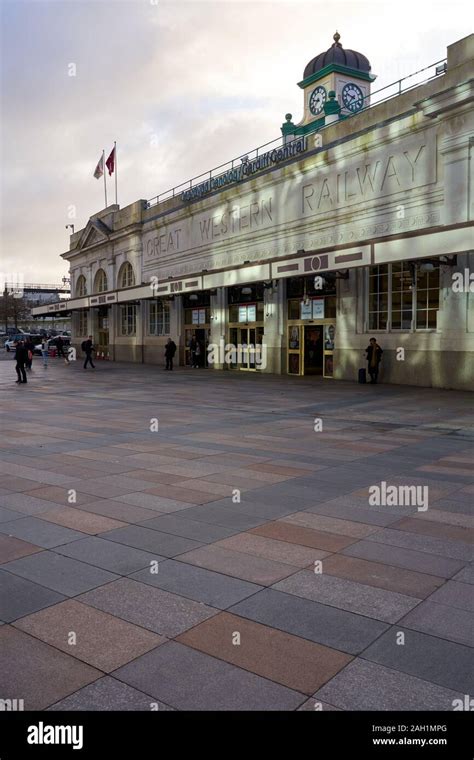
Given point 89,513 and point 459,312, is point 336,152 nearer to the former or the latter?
point 459,312

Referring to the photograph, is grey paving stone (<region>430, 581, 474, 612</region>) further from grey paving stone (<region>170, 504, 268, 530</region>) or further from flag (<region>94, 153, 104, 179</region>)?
flag (<region>94, 153, 104, 179</region>)

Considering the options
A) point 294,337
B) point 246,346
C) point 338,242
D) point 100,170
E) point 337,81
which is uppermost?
point 337,81

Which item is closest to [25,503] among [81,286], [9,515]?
[9,515]

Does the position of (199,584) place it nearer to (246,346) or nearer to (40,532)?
(40,532)

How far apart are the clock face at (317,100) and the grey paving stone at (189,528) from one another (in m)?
35.1

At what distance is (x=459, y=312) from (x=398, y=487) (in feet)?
44.1

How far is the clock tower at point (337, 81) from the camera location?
35719 mm

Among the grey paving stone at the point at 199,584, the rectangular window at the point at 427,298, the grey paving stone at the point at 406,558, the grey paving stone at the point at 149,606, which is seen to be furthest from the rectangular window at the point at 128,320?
the grey paving stone at the point at 149,606

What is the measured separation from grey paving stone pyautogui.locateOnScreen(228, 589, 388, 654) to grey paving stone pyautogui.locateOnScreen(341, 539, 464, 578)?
3.32ft

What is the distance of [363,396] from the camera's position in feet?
58.6

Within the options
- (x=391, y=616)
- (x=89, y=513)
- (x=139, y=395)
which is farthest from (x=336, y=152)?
(x=391, y=616)

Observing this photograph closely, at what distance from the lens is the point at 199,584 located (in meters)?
4.35

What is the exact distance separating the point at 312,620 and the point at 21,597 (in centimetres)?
193
